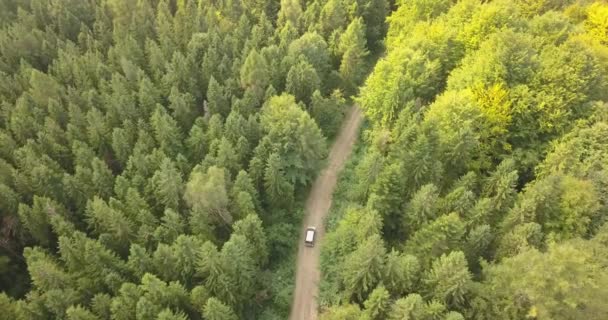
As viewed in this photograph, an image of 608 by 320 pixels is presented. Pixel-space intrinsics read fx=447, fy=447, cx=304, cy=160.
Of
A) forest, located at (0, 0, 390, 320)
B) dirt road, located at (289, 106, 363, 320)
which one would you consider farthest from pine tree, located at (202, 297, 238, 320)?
dirt road, located at (289, 106, 363, 320)

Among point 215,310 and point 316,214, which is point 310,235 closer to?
point 316,214

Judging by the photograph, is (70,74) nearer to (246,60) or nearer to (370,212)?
(246,60)

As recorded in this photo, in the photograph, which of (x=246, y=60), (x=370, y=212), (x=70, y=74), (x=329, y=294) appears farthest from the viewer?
(x=70, y=74)

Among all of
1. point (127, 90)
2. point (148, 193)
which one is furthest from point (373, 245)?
point (127, 90)

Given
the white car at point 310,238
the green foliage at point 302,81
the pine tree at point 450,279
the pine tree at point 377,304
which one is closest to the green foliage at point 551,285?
the pine tree at point 450,279

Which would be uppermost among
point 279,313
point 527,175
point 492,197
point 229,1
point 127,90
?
point 229,1

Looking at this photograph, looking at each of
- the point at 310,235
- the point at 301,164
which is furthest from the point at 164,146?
the point at 310,235

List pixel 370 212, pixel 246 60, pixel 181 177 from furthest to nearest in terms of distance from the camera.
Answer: pixel 246 60 < pixel 181 177 < pixel 370 212

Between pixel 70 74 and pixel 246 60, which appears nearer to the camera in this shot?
pixel 246 60
